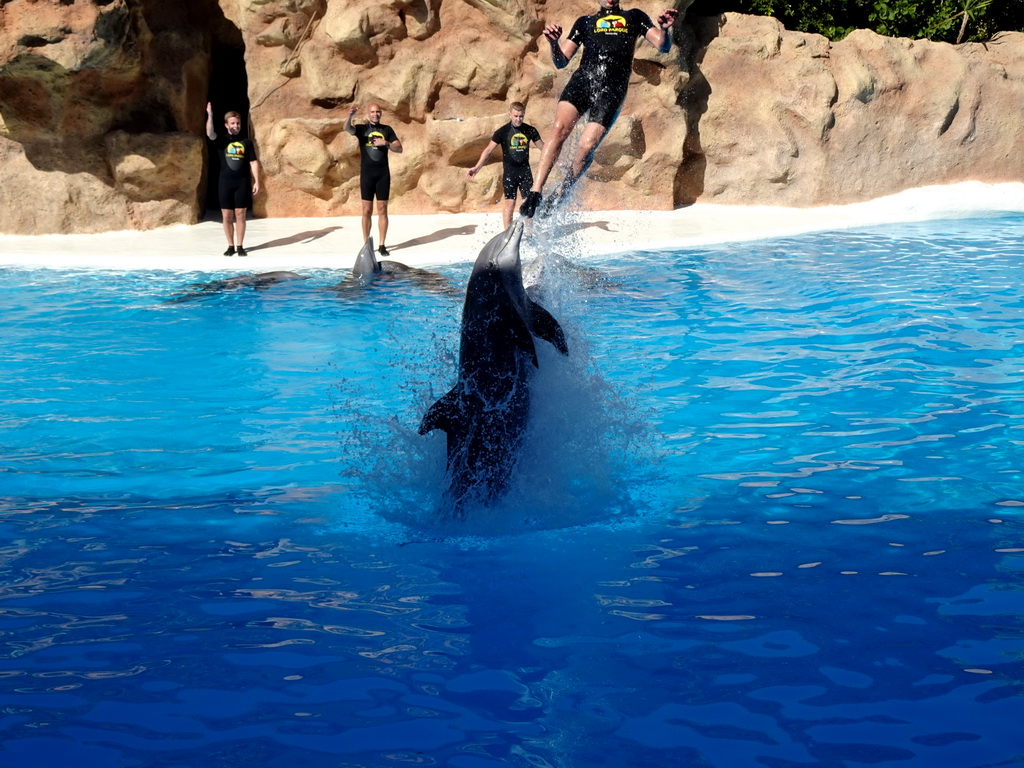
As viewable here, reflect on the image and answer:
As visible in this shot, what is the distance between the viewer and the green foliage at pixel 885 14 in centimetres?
→ 1534

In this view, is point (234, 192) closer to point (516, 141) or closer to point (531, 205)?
point (516, 141)

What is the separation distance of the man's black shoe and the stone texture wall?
23.6ft

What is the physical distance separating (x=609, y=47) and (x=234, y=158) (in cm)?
547

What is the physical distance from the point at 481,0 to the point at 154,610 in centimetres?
1103

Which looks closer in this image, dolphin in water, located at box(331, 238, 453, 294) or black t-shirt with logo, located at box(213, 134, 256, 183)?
dolphin in water, located at box(331, 238, 453, 294)

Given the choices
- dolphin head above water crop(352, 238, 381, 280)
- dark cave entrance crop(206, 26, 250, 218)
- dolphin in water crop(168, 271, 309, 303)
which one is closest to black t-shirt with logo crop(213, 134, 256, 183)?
dolphin in water crop(168, 271, 309, 303)

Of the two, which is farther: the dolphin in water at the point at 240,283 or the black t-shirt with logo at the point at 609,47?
the dolphin in water at the point at 240,283

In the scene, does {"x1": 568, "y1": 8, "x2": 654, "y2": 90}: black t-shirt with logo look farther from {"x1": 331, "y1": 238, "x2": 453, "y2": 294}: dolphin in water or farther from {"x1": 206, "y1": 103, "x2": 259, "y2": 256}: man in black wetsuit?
{"x1": 206, "y1": 103, "x2": 259, "y2": 256}: man in black wetsuit

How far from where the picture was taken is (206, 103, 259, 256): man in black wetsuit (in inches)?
436

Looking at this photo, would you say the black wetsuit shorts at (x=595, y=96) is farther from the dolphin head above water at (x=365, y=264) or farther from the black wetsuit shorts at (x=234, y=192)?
the black wetsuit shorts at (x=234, y=192)

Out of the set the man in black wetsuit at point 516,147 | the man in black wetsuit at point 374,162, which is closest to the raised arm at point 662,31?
the man in black wetsuit at point 516,147

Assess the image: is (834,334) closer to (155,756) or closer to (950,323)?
(950,323)

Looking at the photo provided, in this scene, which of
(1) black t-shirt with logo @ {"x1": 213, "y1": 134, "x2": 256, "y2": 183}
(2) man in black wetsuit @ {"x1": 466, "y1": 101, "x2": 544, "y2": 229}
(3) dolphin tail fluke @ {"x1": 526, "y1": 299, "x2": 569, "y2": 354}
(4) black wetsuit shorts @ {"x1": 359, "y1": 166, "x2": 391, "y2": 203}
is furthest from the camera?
(2) man in black wetsuit @ {"x1": 466, "y1": 101, "x2": 544, "y2": 229}

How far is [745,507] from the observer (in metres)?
4.96
